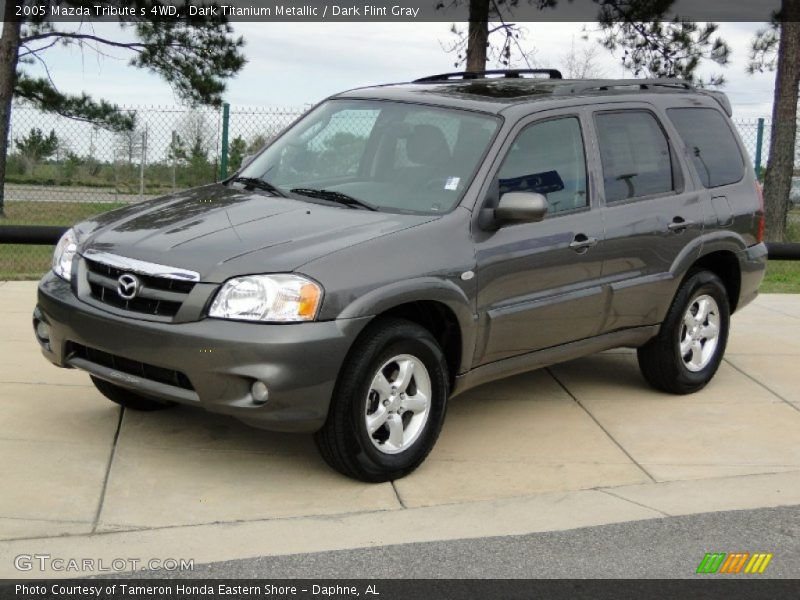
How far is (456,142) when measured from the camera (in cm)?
651

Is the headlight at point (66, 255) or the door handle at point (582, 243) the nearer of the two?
the headlight at point (66, 255)

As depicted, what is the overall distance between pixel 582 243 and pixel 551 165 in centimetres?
47

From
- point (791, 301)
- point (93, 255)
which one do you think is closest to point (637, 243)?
point (93, 255)

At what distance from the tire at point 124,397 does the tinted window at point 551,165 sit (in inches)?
90.6

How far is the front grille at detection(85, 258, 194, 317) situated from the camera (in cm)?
549

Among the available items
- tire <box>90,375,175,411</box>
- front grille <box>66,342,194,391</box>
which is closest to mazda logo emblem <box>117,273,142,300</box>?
front grille <box>66,342,194,391</box>

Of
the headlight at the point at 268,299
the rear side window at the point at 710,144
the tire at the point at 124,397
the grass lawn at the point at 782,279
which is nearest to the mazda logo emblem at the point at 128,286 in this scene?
the headlight at the point at 268,299

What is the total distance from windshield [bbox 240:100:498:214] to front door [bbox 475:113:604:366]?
0.83 feet

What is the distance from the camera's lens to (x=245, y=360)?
209 inches

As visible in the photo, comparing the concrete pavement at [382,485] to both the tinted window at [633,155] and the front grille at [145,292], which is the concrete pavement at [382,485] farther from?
the tinted window at [633,155]

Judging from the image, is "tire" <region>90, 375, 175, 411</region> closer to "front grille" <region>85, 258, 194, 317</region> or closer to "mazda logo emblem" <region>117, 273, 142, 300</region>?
"front grille" <region>85, 258, 194, 317</region>

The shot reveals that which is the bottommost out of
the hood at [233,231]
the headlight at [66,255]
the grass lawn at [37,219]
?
the grass lawn at [37,219]

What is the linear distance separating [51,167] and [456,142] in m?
13.0

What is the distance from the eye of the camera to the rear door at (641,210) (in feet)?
23.0
